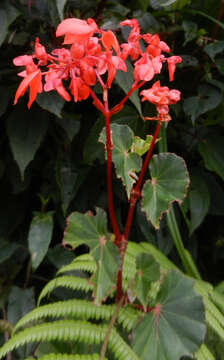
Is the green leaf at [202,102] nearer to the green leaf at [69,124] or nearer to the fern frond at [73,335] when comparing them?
the green leaf at [69,124]

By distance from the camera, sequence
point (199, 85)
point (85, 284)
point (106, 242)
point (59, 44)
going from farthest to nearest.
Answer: point (199, 85) → point (59, 44) → point (85, 284) → point (106, 242)

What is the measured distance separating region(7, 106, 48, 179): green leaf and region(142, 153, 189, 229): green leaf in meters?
0.46

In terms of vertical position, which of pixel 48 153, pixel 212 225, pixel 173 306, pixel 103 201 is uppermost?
pixel 173 306

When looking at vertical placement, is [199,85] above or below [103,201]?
above

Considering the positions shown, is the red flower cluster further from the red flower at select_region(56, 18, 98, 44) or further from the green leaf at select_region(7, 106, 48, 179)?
the green leaf at select_region(7, 106, 48, 179)

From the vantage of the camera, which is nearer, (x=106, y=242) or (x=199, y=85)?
(x=106, y=242)

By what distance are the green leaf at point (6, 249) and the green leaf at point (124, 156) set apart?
2.17ft

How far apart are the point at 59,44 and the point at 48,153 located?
381 mm

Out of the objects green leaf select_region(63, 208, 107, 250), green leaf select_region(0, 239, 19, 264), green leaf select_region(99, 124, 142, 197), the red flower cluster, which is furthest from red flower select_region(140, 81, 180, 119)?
green leaf select_region(0, 239, 19, 264)

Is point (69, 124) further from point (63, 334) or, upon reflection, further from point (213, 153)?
point (63, 334)

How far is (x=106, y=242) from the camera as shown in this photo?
2.10 feet

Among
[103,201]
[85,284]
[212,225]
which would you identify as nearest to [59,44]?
[103,201]

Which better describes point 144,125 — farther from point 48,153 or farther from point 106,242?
point 106,242

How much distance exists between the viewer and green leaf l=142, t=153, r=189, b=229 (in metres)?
0.65
